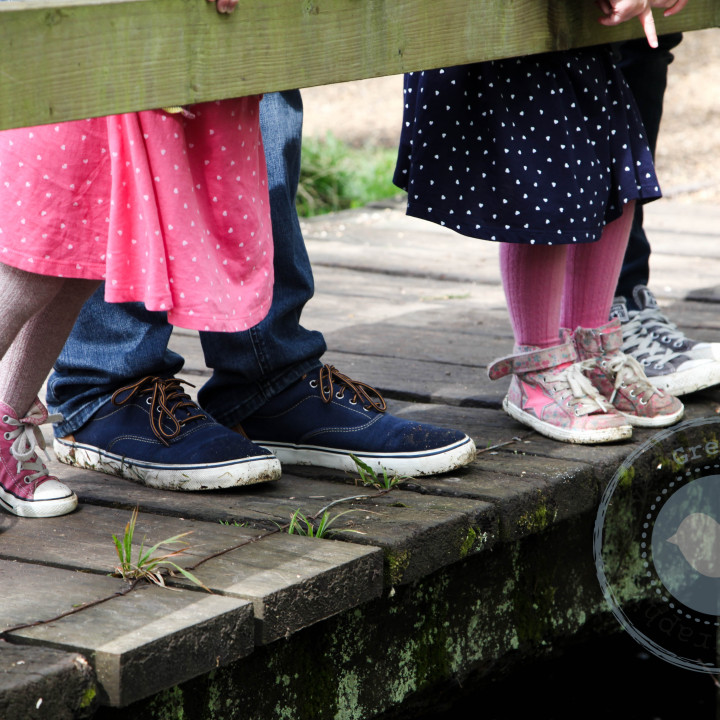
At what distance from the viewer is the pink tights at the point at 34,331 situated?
1767 millimetres

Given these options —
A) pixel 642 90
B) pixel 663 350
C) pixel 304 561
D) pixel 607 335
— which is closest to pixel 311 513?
pixel 304 561

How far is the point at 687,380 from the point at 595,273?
337 millimetres

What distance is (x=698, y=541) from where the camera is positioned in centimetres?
248

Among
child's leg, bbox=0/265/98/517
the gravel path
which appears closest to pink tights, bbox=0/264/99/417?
child's leg, bbox=0/265/98/517

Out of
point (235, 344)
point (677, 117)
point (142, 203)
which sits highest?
point (142, 203)

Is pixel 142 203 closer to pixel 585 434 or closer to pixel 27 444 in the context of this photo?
pixel 27 444

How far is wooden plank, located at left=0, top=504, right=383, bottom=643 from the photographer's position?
5.16ft

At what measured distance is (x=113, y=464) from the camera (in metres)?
2.09

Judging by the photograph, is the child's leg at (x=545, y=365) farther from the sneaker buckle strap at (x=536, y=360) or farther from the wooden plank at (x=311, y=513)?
the wooden plank at (x=311, y=513)

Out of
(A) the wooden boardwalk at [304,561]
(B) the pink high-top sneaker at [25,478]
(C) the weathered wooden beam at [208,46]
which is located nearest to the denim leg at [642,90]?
(A) the wooden boardwalk at [304,561]

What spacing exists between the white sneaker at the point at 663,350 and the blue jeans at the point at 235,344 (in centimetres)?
78

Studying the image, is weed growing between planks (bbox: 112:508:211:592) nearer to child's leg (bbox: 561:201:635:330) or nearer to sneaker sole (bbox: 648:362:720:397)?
child's leg (bbox: 561:201:635:330)

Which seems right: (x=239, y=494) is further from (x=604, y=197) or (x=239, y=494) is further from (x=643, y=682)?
(x=643, y=682)

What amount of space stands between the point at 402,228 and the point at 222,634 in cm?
339
